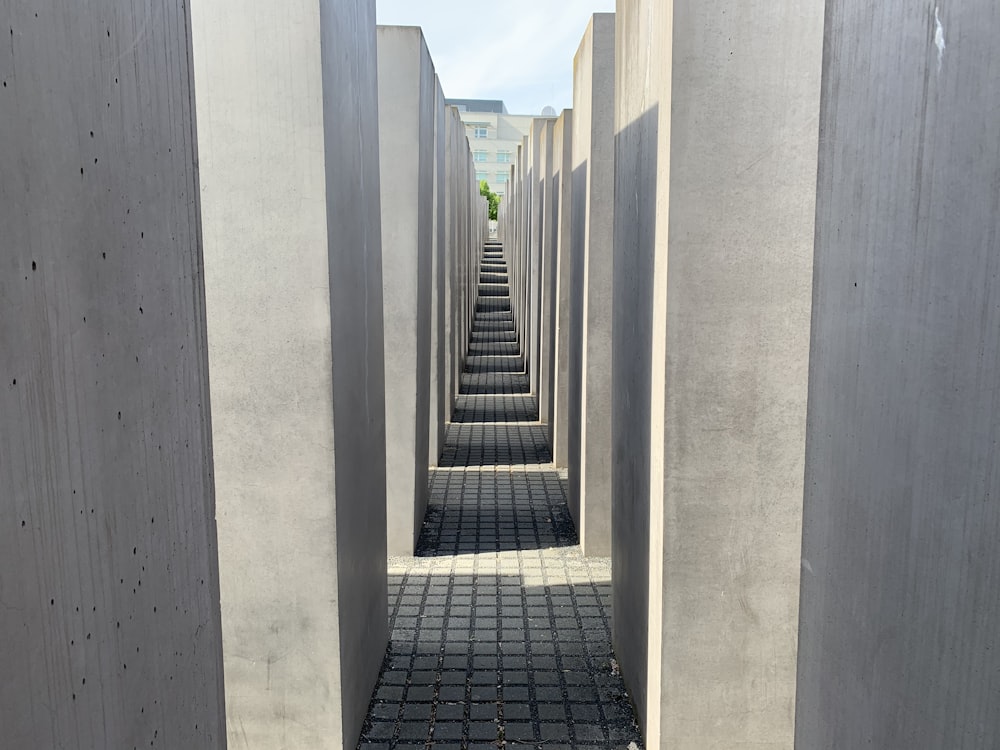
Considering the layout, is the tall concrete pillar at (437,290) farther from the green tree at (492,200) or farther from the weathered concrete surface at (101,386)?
the green tree at (492,200)

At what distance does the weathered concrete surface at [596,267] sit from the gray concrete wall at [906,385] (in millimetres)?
5182

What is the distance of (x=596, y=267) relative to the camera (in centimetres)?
721

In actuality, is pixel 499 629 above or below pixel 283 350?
below

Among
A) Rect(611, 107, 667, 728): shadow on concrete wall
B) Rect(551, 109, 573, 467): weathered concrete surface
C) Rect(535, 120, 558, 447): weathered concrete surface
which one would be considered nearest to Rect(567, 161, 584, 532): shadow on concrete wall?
Rect(551, 109, 573, 467): weathered concrete surface

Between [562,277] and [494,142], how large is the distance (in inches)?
2889

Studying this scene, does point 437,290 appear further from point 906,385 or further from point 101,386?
point 906,385

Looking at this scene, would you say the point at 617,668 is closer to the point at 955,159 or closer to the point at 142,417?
the point at 142,417

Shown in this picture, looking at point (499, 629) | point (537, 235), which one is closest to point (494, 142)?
point (537, 235)

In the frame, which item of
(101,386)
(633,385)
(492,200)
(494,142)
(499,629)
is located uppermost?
(494,142)

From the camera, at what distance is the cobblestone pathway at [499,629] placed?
15.8 ft

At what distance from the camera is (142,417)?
191 cm

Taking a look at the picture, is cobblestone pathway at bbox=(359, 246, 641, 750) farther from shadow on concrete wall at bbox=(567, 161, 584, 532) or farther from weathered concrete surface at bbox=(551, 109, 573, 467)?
weathered concrete surface at bbox=(551, 109, 573, 467)

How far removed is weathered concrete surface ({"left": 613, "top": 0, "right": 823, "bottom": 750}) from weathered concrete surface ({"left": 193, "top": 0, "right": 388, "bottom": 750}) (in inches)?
58.4

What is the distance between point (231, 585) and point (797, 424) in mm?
2723
